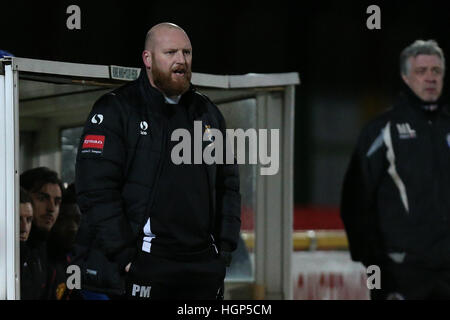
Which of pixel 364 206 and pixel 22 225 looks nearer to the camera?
pixel 22 225

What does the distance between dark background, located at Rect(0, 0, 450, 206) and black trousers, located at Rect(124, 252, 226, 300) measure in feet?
18.3

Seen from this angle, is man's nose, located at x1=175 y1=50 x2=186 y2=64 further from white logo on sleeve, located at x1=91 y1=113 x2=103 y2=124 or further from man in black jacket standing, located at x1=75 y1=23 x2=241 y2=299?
white logo on sleeve, located at x1=91 y1=113 x2=103 y2=124

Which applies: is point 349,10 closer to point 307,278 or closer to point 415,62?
point 307,278

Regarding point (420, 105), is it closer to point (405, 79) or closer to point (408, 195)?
point (405, 79)

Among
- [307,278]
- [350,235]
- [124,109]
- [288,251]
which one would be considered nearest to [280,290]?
[288,251]

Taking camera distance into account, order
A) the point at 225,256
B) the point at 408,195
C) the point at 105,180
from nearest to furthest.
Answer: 1. the point at 105,180
2. the point at 225,256
3. the point at 408,195

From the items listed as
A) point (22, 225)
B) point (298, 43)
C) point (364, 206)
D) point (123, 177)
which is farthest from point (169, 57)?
point (298, 43)

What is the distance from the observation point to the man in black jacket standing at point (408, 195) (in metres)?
A: 5.08

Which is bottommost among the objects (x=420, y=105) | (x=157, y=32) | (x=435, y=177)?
(x=435, y=177)

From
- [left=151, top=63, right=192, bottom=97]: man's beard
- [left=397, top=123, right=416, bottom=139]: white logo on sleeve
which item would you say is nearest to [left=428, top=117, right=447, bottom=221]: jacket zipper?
[left=397, top=123, right=416, bottom=139]: white logo on sleeve

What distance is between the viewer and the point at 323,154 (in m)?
15.0

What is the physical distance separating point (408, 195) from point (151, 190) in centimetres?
166

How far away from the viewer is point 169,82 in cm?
410

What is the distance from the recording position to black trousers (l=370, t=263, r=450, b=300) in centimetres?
509
